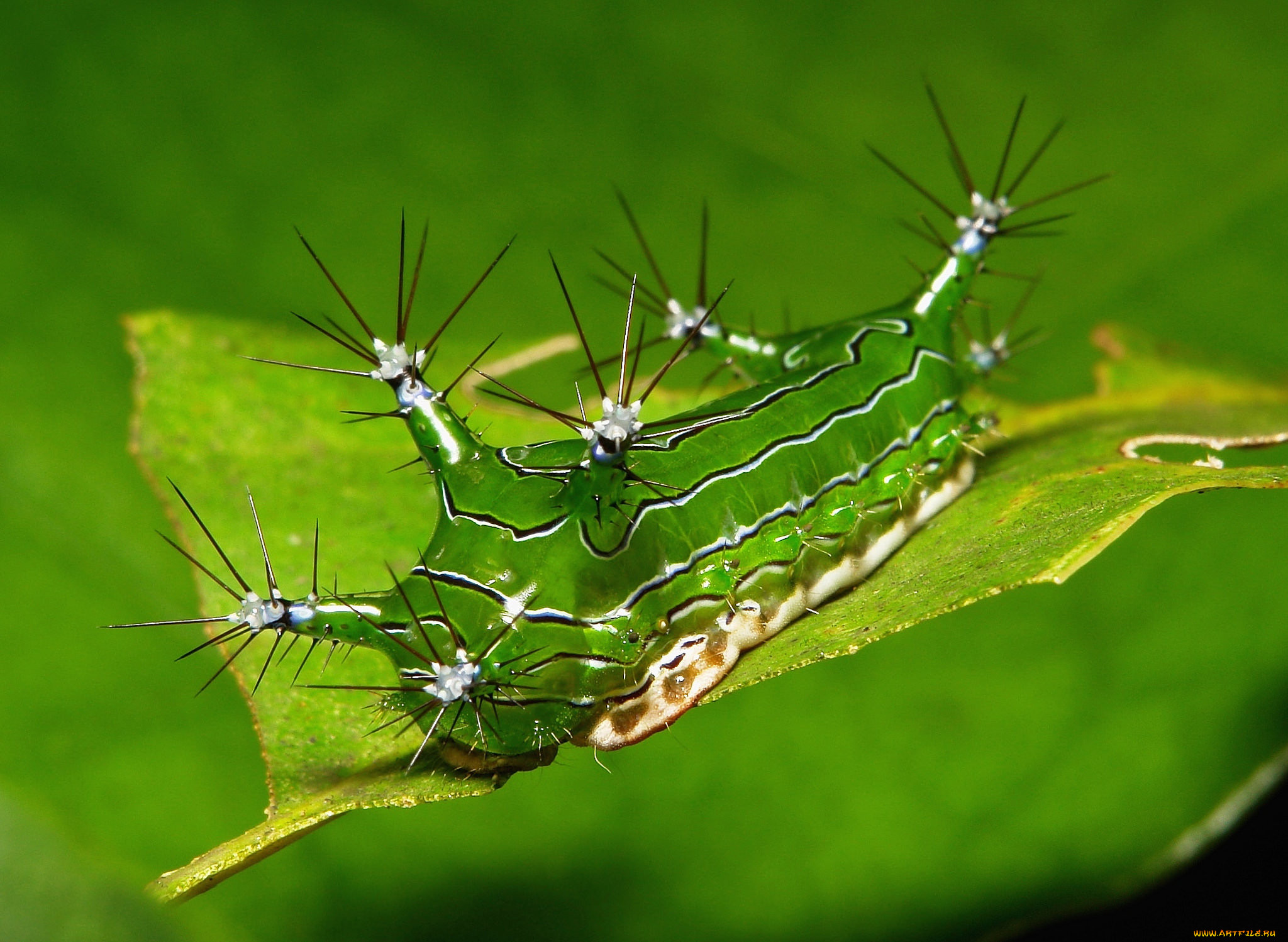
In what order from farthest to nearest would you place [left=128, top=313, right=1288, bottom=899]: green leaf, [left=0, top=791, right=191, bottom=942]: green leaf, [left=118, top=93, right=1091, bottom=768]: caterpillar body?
[left=118, top=93, right=1091, bottom=768]: caterpillar body, [left=128, top=313, right=1288, bottom=899]: green leaf, [left=0, top=791, right=191, bottom=942]: green leaf

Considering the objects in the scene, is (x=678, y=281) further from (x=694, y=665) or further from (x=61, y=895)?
(x=61, y=895)

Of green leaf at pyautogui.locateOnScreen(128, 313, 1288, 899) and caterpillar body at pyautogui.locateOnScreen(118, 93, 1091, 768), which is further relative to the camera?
caterpillar body at pyautogui.locateOnScreen(118, 93, 1091, 768)

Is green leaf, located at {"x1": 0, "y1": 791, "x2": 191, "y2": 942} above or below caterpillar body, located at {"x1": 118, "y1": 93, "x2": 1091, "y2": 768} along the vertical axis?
below

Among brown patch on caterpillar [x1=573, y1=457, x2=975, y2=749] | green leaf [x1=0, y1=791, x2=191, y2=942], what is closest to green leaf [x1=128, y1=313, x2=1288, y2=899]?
brown patch on caterpillar [x1=573, y1=457, x2=975, y2=749]

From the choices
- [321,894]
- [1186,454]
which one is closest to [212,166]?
[321,894]

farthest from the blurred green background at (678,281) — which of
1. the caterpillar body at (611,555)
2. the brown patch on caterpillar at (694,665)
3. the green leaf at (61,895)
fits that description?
the caterpillar body at (611,555)

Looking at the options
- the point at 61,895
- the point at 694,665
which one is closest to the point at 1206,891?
the point at 694,665

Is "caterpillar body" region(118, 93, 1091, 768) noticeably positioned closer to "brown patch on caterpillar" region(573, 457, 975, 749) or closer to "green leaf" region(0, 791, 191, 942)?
"brown patch on caterpillar" region(573, 457, 975, 749)
